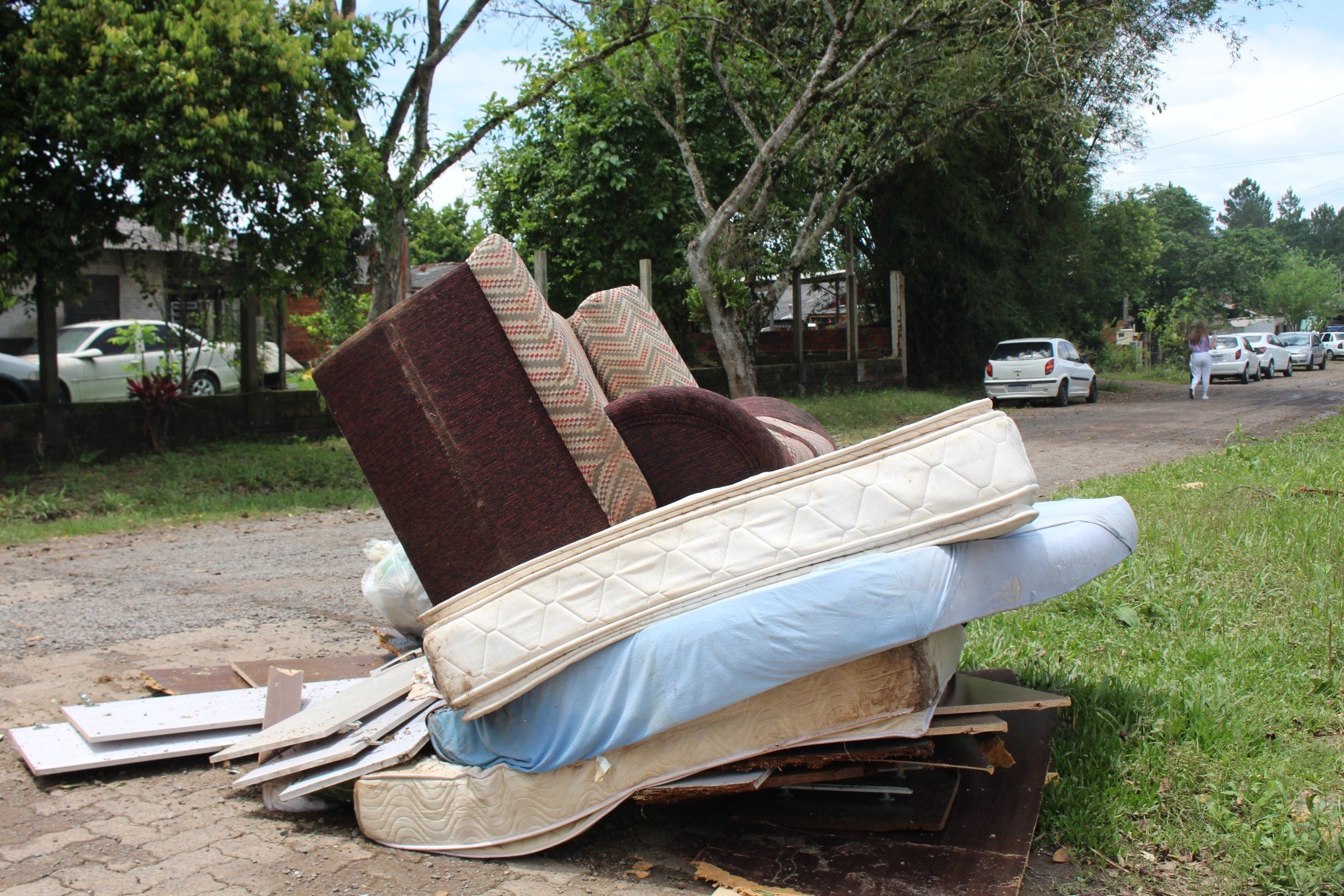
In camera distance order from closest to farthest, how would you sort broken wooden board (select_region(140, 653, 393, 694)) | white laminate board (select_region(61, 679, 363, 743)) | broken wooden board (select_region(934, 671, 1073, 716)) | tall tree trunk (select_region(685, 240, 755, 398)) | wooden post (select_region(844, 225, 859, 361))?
broken wooden board (select_region(934, 671, 1073, 716))
white laminate board (select_region(61, 679, 363, 743))
broken wooden board (select_region(140, 653, 393, 694))
tall tree trunk (select_region(685, 240, 755, 398))
wooden post (select_region(844, 225, 859, 361))

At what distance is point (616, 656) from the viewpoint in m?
2.56

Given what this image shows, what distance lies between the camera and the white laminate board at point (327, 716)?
2.94 meters

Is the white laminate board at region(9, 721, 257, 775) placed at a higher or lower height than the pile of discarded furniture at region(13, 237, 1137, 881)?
lower

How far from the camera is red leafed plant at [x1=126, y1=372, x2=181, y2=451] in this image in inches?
416

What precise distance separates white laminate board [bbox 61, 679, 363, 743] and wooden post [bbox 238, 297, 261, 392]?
28.7 feet

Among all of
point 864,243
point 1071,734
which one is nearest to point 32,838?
point 1071,734

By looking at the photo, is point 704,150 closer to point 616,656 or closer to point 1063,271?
point 1063,271

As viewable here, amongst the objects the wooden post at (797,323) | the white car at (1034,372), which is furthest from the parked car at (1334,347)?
the wooden post at (797,323)

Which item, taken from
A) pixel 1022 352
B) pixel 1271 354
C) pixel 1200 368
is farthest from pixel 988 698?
pixel 1271 354

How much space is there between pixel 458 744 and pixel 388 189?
29.0 ft

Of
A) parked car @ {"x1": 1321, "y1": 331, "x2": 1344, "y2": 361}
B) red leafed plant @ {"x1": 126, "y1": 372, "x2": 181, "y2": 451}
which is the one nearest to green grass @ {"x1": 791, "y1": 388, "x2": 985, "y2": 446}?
red leafed plant @ {"x1": 126, "y1": 372, "x2": 181, "y2": 451}

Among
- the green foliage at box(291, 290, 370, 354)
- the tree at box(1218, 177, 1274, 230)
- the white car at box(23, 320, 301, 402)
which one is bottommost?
the white car at box(23, 320, 301, 402)

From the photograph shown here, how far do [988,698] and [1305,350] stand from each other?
4133 centimetres

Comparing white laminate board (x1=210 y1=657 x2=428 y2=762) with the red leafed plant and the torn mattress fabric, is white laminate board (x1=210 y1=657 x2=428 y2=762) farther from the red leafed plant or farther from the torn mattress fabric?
the red leafed plant
